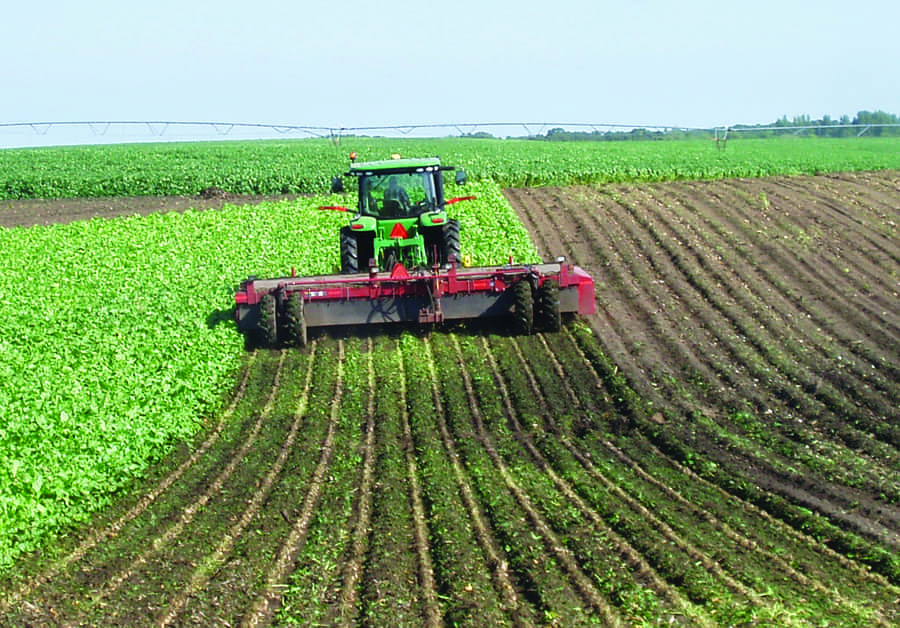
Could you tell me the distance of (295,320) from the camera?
1370cm

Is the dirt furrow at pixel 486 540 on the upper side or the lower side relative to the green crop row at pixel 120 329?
lower

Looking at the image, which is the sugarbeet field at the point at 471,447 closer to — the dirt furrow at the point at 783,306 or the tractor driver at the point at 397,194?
the dirt furrow at the point at 783,306

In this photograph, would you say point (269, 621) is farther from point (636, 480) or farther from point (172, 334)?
point (172, 334)

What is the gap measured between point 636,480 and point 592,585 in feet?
7.95

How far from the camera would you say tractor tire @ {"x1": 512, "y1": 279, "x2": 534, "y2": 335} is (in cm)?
1401

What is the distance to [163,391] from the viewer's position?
441 inches

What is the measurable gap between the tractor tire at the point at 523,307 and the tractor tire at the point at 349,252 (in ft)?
8.72

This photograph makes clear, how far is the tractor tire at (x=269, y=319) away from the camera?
13.8 metres

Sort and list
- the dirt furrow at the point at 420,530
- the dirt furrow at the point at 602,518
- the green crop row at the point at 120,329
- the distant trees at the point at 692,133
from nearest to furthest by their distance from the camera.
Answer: the dirt furrow at the point at 420,530 → the dirt furrow at the point at 602,518 → the green crop row at the point at 120,329 → the distant trees at the point at 692,133

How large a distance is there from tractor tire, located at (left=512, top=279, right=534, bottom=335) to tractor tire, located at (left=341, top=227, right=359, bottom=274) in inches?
105

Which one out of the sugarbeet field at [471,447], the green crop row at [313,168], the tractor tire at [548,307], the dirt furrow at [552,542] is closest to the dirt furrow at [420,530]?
the sugarbeet field at [471,447]

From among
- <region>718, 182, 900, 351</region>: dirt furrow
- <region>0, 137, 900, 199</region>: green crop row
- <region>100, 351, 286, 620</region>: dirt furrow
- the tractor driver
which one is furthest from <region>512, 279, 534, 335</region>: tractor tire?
<region>0, 137, 900, 199</region>: green crop row

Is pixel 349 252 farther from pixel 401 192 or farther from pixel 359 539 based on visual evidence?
pixel 359 539

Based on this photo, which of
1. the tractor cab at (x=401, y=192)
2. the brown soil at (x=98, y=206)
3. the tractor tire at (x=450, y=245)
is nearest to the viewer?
the tractor cab at (x=401, y=192)
